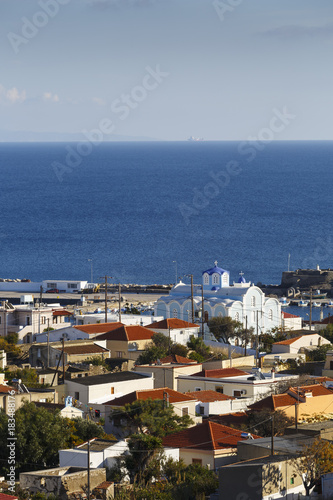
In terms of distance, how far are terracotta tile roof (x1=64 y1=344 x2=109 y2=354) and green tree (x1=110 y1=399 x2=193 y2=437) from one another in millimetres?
10145

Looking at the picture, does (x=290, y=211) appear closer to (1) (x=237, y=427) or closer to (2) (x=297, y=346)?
(2) (x=297, y=346)

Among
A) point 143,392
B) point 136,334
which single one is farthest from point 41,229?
point 143,392

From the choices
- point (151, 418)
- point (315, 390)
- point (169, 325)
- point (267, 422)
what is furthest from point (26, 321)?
point (267, 422)

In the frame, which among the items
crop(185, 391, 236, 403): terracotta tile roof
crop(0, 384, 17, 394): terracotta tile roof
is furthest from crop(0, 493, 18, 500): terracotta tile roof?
crop(185, 391, 236, 403): terracotta tile roof

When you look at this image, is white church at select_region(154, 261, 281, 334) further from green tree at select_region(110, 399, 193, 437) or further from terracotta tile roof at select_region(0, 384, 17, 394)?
green tree at select_region(110, 399, 193, 437)

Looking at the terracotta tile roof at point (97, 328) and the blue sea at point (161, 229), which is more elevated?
the blue sea at point (161, 229)

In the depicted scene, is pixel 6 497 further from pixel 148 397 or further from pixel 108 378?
pixel 108 378

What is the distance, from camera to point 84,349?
121ft

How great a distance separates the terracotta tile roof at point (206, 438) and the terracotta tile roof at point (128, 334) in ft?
48.6

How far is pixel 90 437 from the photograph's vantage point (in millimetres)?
24938

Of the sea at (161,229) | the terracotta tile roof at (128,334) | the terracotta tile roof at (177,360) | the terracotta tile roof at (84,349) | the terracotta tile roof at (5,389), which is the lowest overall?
the terracotta tile roof at (5,389)

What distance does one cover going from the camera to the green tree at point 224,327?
45.4 metres

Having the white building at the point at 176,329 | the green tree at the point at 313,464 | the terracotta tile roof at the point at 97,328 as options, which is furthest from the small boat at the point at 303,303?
the green tree at the point at 313,464

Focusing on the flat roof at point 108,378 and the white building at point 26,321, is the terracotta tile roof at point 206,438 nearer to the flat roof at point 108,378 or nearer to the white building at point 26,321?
the flat roof at point 108,378
